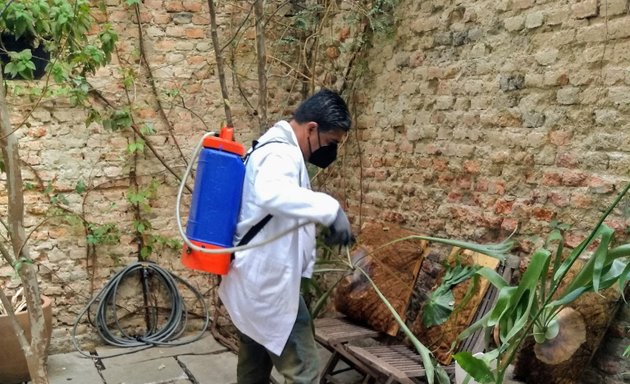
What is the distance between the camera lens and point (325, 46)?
5.32 m

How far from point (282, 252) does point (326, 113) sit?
0.65m

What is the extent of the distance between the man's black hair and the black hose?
2.65 meters

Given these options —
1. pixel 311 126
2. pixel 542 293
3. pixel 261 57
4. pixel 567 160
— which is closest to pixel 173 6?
pixel 261 57

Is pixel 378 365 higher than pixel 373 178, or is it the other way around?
pixel 373 178

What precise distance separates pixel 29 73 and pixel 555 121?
2809 mm

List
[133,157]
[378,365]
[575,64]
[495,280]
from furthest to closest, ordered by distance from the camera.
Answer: [133,157] → [378,365] → [575,64] → [495,280]

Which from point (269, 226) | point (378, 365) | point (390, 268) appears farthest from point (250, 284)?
point (390, 268)

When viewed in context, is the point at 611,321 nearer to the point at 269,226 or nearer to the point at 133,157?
the point at 269,226

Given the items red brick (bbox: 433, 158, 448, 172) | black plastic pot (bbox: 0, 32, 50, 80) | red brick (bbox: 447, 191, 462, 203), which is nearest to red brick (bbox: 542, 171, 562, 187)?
red brick (bbox: 447, 191, 462, 203)

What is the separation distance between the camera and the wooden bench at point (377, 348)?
11.3 ft

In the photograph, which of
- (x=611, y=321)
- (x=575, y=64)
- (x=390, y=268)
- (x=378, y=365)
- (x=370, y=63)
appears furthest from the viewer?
(x=370, y=63)

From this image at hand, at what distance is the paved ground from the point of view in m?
4.42

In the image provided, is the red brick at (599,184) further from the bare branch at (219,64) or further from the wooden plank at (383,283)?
the bare branch at (219,64)

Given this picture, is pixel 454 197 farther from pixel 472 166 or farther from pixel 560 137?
pixel 560 137
